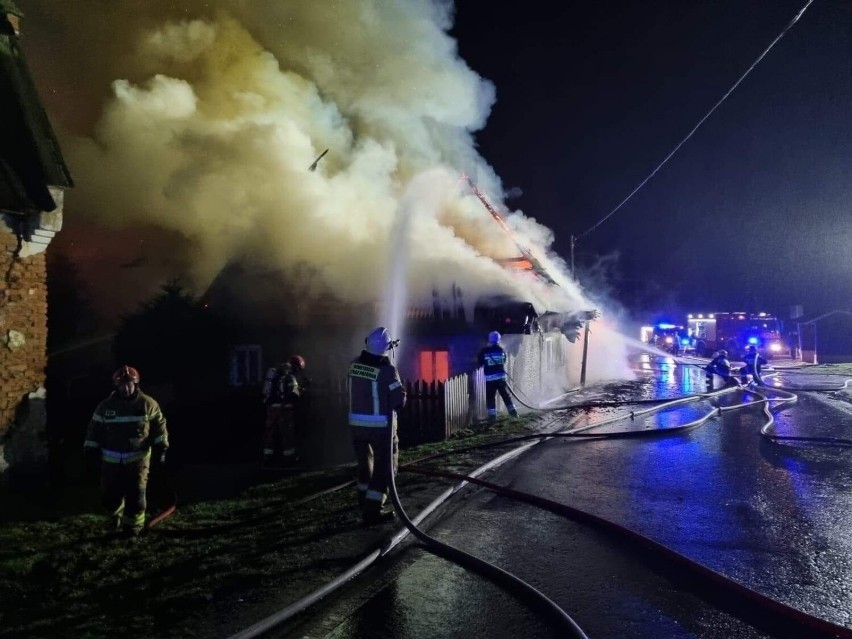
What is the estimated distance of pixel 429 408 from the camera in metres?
9.40

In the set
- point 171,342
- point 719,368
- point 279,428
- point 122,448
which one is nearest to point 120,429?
point 122,448

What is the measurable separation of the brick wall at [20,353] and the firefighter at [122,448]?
1915 millimetres

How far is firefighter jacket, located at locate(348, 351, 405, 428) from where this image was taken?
5141 millimetres

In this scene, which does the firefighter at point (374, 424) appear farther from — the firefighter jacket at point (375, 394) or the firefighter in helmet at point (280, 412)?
the firefighter in helmet at point (280, 412)

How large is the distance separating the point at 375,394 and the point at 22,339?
4448 mm

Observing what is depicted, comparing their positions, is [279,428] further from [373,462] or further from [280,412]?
[373,462]

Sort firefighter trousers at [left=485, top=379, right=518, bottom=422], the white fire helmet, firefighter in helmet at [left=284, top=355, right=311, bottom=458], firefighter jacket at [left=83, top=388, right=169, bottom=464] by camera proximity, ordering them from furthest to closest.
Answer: firefighter trousers at [left=485, top=379, right=518, bottom=422]
firefighter in helmet at [left=284, top=355, right=311, bottom=458]
the white fire helmet
firefighter jacket at [left=83, top=388, right=169, bottom=464]

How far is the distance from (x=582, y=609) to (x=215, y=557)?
296 cm

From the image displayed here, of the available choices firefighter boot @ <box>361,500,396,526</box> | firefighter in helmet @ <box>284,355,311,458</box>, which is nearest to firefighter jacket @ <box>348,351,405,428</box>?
firefighter boot @ <box>361,500,396,526</box>

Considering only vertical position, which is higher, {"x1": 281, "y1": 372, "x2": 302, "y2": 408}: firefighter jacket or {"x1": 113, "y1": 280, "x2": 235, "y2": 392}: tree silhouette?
{"x1": 113, "y1": 280, "x2": 235, "y2": 392}: tree silhouette

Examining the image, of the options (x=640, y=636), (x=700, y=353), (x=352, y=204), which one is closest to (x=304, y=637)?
(x=640, y=636)

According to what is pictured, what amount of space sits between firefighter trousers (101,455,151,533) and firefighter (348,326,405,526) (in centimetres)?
207

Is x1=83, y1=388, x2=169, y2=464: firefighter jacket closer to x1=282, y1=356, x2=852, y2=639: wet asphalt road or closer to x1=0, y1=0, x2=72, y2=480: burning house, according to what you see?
x1=0, y1=0, x2=72, y2=480: burning house

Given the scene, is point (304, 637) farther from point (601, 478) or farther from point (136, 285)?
point (136, 285)
